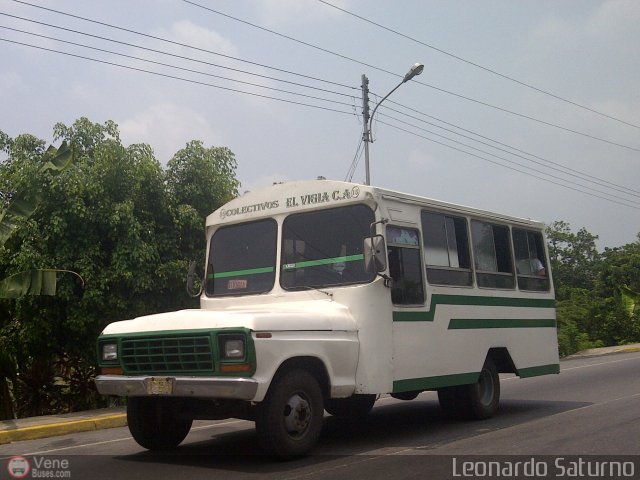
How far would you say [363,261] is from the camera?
26.5 feet

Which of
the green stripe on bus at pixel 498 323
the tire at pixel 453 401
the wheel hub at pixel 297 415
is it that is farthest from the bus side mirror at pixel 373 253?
the tire at pixel 453 401

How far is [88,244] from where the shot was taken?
12.8 metres

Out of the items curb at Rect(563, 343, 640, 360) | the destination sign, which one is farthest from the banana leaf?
curb at Rect(563, 343, 640, 360)

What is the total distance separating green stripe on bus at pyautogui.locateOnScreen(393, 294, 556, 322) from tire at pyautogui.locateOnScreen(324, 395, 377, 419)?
1.45 meters

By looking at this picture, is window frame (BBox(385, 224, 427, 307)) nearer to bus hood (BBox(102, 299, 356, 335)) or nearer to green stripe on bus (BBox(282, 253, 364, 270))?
green stripe on bus (BBox(282, 253, 364, 270))

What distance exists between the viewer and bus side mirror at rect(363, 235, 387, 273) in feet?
24.8

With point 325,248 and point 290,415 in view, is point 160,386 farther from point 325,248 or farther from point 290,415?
point 325,248

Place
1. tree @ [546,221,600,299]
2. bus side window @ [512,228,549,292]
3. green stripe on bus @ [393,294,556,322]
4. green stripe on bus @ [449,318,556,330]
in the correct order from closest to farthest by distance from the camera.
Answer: green stripe on bus @ [393,294,556,322] → green stripe on bus @ [449,318,556,330] → bus side window @ [512,228,549,292] → tree @ [546,221,600,299]

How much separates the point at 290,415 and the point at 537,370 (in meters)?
5.13

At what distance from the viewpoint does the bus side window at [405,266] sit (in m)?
8.30

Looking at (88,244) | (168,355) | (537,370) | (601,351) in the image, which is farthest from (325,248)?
(601,351)

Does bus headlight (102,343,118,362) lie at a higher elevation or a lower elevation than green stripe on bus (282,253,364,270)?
lower

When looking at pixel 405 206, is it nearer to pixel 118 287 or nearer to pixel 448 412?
pixel 448 412

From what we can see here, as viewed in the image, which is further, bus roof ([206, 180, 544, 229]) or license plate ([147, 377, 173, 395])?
bus roof ([206, 180, 544, 229])
